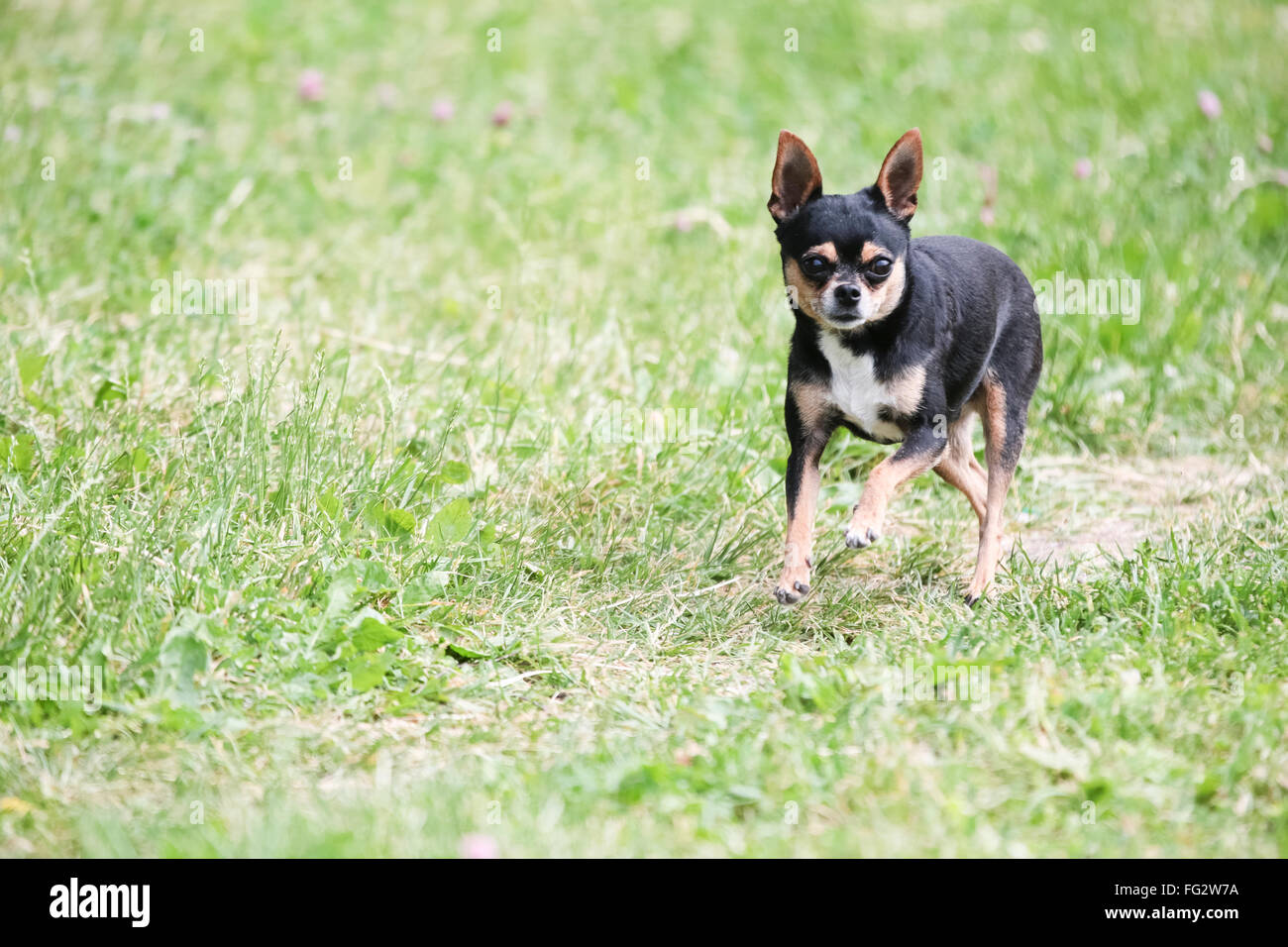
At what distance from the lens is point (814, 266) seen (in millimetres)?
3807

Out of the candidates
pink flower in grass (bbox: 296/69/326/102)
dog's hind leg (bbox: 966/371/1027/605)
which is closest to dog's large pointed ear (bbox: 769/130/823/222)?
dog's hind leg (bbox: 966/371/1027/605)

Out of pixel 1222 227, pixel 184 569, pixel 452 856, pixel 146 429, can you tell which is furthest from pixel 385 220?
pixel 452 856

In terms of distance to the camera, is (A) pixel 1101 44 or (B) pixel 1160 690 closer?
(B) pixel 1160 690

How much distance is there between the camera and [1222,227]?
6.79 m

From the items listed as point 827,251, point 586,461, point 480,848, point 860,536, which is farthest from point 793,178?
point 480,848

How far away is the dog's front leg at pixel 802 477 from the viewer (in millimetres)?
3969

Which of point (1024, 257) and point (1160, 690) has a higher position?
point (1024, 257)

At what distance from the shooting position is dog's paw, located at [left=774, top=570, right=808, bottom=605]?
3.92 meters

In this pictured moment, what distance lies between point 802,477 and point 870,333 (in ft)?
1.52

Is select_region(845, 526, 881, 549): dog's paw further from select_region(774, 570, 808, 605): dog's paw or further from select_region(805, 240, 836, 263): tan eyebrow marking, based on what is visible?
select_region(805, 240, 836, 263): tan eyebrow marking

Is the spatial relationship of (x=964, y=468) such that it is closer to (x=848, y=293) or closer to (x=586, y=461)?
(x=848, y=293)

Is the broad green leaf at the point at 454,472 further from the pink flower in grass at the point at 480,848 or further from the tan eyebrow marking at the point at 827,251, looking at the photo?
the pink flower in grass at the point at 480,848

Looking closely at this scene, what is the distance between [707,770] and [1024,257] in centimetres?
391
